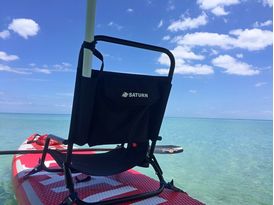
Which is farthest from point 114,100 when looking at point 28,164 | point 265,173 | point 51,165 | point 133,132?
point 265,173

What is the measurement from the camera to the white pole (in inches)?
58.8

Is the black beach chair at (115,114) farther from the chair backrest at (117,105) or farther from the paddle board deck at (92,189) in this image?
the paddle board deck at (92,189)

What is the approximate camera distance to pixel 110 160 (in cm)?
219

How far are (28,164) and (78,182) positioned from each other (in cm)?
105

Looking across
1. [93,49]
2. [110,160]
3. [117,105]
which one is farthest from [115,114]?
[110,160]

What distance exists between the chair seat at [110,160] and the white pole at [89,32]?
2.20 ft

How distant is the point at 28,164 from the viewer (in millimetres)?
2887

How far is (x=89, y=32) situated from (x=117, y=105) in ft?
1.56

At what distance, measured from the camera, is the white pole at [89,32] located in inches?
58.8

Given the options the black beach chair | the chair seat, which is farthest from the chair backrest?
the chair seat

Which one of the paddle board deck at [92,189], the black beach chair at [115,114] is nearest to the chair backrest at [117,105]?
the black beach chair at [115,114]

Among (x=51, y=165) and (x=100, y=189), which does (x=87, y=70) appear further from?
(x=51, y=165)

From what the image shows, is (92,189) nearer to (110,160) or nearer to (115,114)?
(110,160)

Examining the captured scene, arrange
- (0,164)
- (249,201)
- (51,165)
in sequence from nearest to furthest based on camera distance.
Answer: (51,165)
(249,201)
(0,164)
